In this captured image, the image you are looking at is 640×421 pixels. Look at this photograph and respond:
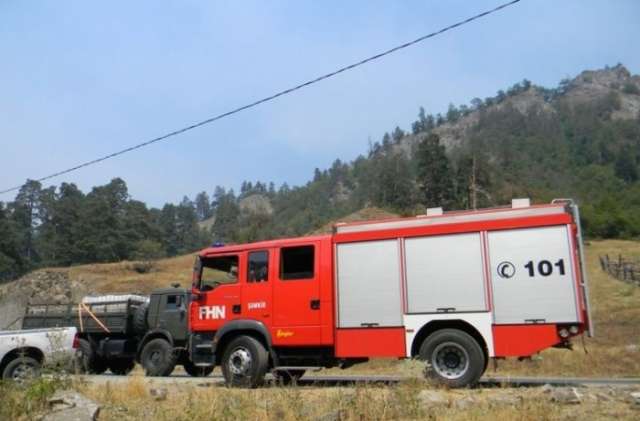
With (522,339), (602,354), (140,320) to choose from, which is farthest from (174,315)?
(602,354)

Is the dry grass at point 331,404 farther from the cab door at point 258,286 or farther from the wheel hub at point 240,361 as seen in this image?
the cab door at point 258,286

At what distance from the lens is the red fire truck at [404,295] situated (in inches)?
393

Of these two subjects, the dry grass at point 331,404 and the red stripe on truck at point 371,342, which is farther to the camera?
the red stripe on truck at point 371,342

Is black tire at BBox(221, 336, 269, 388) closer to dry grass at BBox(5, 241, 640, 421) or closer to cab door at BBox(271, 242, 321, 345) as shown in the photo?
cab door at BBox(271, 242, 321, 345)

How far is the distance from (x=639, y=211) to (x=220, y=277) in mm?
100657

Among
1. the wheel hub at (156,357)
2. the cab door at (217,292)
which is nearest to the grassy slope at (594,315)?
the cab door at (217,292)

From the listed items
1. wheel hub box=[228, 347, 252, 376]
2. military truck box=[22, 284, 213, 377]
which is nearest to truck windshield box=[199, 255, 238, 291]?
wheel hub box=[228, 347, 252, 376]

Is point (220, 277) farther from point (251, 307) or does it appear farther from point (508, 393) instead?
point (508, 393)

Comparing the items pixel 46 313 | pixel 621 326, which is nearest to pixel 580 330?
pixel 46 313

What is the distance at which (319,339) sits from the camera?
11.3 meters

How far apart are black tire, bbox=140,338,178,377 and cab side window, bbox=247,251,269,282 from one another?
6.31 metres

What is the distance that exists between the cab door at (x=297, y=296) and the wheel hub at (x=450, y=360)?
2267 mm

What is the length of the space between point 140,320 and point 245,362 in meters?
8.47

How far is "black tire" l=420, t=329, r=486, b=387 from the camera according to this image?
9961 millimetres
